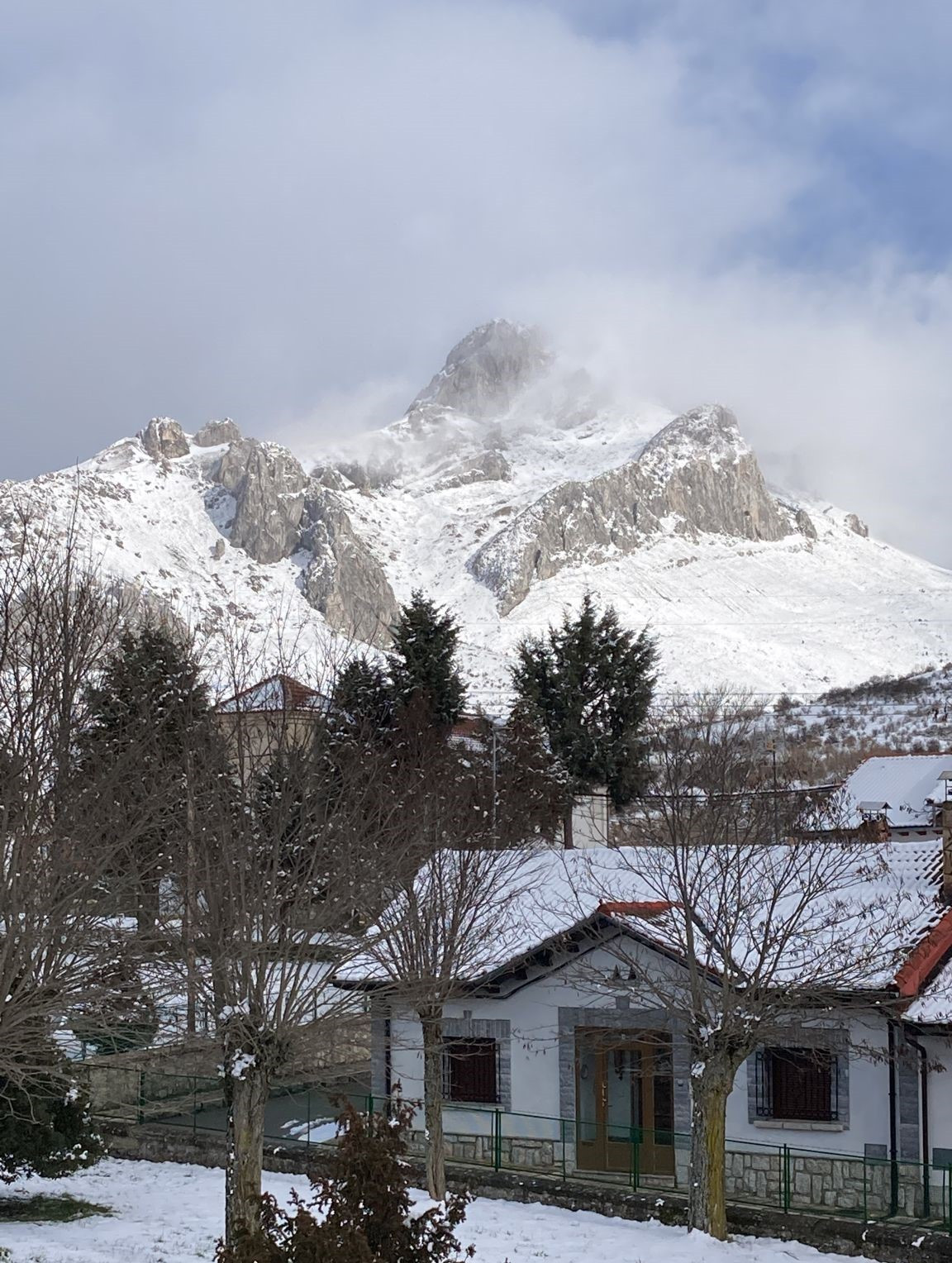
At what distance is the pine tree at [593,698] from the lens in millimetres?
46938

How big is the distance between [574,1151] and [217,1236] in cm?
632

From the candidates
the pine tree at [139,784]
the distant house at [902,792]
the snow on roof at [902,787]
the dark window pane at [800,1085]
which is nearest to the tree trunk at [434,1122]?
the pine tree at [139,784]

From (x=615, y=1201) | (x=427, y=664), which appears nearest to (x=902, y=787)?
(x=427, y=664)

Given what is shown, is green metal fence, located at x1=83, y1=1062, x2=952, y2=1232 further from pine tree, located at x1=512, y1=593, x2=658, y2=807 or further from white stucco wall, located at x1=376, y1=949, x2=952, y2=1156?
pine tree, located at x1=512, y1=593, x2=658, y2=807

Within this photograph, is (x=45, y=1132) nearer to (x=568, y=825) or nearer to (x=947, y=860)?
(x=947, y=860)

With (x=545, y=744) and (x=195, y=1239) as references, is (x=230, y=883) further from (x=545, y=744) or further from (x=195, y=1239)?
(x=545, y=744)

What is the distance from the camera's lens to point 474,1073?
21.5 m

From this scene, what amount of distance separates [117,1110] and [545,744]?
26.1 metres

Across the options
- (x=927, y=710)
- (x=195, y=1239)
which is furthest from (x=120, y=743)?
(x=927, y=710)

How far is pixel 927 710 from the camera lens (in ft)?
269

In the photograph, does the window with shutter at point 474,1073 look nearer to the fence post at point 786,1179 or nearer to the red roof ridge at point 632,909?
the red roof ridge at point 632,909

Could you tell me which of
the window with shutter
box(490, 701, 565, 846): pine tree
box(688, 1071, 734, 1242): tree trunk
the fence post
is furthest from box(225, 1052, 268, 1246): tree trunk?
box(490, 701, 565, 846): pine tree

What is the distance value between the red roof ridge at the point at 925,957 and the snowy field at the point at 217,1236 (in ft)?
12.7

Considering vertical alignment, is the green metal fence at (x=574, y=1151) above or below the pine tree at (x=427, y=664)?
below
